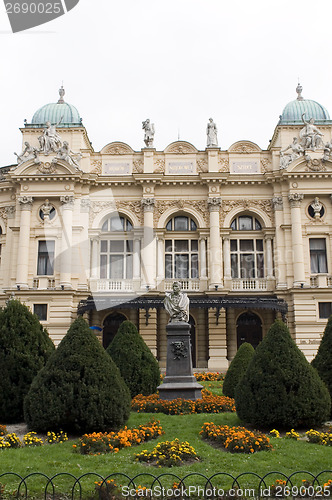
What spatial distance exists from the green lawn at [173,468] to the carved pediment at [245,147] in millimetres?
26819

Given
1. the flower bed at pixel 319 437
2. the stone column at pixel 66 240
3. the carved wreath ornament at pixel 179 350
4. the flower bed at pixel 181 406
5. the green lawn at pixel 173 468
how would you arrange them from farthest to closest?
1. the stone column at pixel 66 240
2. the carved wreath ornament at pixel 179 350
3. the flower bed at pixel 181 406
4. the flower bed at pixel 319 437
5. the green lawn at pixel 173 468

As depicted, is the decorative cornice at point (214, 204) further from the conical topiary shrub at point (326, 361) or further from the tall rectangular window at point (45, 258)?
the conical topiary shrub at point (326, 361)

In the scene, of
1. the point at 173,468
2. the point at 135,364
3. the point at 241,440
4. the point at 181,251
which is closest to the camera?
the point at 173,468

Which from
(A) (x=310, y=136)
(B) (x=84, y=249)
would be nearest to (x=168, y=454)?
(B) (x=84, y=249)

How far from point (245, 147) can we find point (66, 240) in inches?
564

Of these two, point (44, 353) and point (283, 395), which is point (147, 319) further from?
point (283, 395)

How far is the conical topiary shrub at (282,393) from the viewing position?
12.7 meters

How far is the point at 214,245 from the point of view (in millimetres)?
34188

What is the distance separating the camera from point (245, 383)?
13.5 m

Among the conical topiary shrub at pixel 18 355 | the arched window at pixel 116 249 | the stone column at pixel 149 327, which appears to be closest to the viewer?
the conical topiary shrub at pixel 18 355

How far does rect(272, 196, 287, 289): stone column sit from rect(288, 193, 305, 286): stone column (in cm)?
88

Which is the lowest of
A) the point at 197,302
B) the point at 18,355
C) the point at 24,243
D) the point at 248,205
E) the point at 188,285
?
the point at 18,355

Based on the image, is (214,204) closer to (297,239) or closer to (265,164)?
(265,164)

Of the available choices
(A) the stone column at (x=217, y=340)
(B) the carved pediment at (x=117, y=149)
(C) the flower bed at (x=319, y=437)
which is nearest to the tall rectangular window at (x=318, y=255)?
(A) the stone column at (x=217, y=340)
